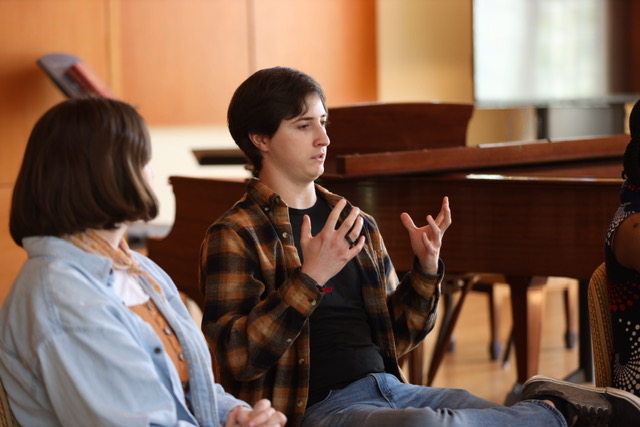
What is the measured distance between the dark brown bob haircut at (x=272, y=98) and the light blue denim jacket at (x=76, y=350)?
67 cm

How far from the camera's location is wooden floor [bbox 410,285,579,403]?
12.9 ft

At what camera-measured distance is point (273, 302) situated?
1711 millimetres

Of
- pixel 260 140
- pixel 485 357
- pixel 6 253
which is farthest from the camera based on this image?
pixel 485 357

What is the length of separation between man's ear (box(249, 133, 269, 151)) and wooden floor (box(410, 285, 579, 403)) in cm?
210

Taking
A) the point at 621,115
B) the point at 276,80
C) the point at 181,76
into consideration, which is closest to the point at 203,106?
the point at 181,76

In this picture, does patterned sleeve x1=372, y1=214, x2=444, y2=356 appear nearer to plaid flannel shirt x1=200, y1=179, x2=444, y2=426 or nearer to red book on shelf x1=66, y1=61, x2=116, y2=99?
plaid flannel shirt x1=200, y1=179, x2=444, y2=426

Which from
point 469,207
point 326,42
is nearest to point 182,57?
point 326,42

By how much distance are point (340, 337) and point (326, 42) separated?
4.22 m

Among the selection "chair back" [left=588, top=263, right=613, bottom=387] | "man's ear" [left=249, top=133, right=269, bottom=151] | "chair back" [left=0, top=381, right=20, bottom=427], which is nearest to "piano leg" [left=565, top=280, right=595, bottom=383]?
"chair back" [left=588, top=263, right=613, bottom=387]

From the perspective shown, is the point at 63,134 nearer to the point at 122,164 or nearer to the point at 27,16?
the point at 122,164

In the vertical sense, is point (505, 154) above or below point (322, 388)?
above

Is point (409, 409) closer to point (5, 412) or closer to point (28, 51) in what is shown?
point (5, 412)

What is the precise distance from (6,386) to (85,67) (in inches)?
123

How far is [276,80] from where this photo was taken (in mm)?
1896
